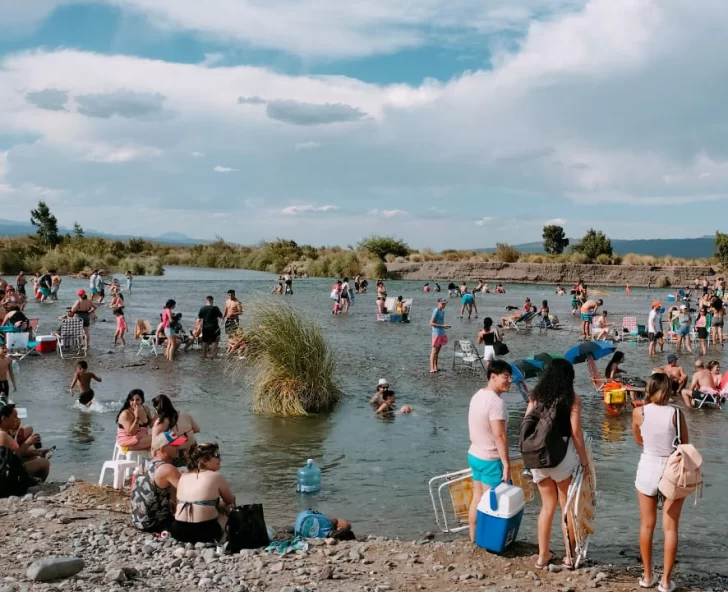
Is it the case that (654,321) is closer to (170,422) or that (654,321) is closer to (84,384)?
(84,384)

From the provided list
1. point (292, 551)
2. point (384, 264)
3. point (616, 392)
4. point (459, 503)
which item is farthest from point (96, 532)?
point (384, 264)

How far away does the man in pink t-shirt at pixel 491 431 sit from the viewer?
19.7 ft

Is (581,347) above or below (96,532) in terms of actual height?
above

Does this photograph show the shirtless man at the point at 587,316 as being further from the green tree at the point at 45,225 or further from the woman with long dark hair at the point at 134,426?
the green tree at the point at 45,225

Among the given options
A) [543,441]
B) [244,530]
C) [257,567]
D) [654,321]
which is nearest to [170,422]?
[244,530]

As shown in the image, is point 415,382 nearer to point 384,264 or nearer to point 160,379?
point 160,379

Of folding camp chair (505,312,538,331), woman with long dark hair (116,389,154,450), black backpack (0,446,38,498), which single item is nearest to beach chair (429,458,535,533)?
woman with long dark hair (116,389,154,450)

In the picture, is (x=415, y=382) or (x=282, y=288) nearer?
(x=415, y=382)

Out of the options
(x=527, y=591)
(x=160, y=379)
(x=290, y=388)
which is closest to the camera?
(x=527, y=591)

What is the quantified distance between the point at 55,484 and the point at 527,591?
18.6 ft

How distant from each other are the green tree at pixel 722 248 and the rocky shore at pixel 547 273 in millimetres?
3675

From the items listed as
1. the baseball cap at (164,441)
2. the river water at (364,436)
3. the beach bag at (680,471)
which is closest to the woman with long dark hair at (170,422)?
the baseball cap at (164,441)

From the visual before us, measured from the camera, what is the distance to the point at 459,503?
7.18 metres

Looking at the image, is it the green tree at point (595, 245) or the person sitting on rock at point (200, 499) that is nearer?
the person sitting on rock at point (200, 499)
